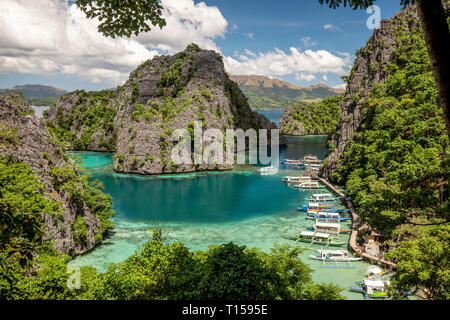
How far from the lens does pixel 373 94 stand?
4009cm

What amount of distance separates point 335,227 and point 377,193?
5.56 m

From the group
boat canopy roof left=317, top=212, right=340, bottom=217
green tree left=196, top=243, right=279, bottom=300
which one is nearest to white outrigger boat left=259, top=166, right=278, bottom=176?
boat canopy roof left=317, top=212, right=340, bottom=217

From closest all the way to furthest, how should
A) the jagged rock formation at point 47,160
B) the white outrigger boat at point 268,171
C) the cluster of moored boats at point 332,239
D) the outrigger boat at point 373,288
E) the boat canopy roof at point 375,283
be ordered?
the outrigger boat at point 373,288 < the boat canopy roof at point 375,283 < the cluster of moored boats at point 332,239 < the jagged rock formation at point 47,160 < the white outrigger boat at point 268,171

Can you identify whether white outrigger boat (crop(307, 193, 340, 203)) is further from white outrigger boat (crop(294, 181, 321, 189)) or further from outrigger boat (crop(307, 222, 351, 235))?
outrigger boat (crop(307, 222, 351, 235))

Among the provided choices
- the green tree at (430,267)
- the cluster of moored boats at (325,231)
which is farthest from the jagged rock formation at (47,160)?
the green tree at (430,267)

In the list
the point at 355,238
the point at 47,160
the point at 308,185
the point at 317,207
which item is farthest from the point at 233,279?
the point at 308,185

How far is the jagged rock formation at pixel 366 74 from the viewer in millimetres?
43062

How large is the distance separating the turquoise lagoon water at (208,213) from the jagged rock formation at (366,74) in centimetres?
941

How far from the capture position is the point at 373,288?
16.0 m

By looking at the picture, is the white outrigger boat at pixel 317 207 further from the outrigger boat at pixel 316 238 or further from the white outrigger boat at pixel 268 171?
the white outrigger boat at pixel 268 171
